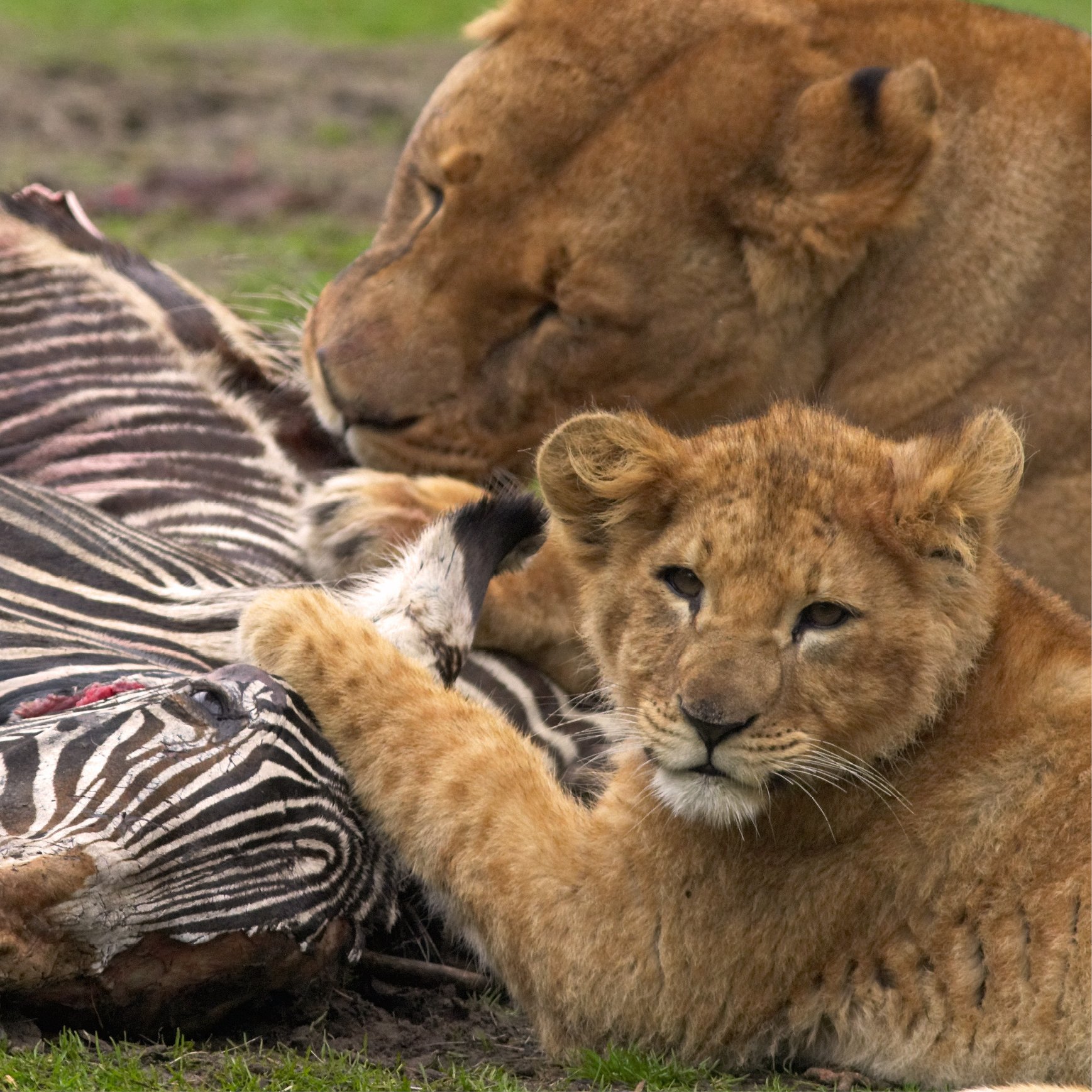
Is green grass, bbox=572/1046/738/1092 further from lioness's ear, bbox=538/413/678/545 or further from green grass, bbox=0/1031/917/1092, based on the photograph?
lioness's ear, bbox=538/413/678/545

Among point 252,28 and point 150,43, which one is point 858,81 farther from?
point 252,28

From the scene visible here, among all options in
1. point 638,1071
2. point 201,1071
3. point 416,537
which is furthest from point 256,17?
point 201,1071

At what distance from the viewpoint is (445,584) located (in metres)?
4.39

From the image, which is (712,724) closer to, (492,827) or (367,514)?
(492,827)

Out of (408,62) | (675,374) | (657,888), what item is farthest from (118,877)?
(408,62)

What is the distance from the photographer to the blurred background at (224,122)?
1116 cm

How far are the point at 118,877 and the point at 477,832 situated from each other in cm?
93

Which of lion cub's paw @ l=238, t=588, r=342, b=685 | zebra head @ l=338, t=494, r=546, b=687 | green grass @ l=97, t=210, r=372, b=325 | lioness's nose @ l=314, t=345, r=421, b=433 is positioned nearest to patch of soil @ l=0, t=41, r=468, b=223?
green grass @ l=97, t=210, r=372, b=325

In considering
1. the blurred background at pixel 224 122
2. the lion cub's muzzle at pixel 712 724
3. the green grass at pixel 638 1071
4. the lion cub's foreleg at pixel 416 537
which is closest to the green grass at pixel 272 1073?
the green grass at pixel 638 1071

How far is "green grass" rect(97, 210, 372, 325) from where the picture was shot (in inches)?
384

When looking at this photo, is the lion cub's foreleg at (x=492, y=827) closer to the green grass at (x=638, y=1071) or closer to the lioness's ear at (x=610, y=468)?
the green grass at (x=638, y=1071)

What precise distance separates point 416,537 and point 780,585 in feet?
5.25

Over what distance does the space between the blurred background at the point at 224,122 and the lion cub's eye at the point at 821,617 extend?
295cm

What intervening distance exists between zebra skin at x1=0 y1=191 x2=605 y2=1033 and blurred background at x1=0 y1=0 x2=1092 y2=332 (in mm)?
709
